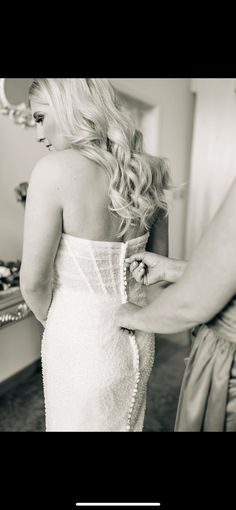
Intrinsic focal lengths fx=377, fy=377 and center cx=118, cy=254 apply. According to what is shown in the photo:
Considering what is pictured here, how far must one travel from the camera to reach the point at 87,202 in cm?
95

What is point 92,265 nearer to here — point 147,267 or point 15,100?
point 147,267

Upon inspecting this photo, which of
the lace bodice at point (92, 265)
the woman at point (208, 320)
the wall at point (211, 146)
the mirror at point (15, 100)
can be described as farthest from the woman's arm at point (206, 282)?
the wall at point (211, 146)

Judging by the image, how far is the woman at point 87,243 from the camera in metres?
0.95

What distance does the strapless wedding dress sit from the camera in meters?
1.05

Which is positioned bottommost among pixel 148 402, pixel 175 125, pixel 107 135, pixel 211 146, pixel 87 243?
pixel 148 402

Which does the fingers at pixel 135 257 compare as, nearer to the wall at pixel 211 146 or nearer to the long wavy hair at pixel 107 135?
the long wavy hair at pixel 107 135

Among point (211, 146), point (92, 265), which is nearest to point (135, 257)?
point (92, 265)

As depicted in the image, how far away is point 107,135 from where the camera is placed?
3.50ft

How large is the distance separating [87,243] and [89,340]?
0.28 meters

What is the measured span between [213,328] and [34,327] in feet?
6.78

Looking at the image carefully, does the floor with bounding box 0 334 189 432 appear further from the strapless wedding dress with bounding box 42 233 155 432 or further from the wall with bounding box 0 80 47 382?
the strapless wedding dress with bounding box 42 233 155 432

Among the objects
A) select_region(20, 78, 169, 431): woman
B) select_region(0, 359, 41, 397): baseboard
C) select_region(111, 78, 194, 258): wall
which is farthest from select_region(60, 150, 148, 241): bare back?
select_region(111, 78, 194, 258): wall

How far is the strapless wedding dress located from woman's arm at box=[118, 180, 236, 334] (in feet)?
0.79
